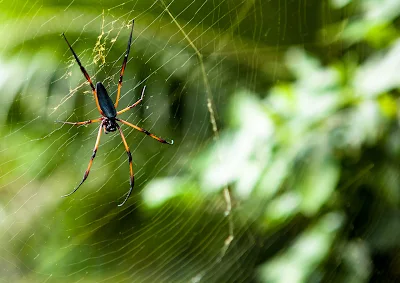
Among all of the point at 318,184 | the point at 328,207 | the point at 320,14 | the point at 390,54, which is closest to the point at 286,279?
the point at 328,207

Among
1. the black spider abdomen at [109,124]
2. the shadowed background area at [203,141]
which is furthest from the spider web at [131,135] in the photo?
the black spider abdomen at [109,124]

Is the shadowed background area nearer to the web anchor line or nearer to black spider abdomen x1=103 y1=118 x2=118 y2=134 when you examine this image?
the web anchor line

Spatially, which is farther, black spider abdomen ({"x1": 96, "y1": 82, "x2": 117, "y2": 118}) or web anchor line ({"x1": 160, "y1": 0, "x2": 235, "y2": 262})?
web anchor line ({"x1": 160, "y1": 0, "x2": 235, "y2": 262})

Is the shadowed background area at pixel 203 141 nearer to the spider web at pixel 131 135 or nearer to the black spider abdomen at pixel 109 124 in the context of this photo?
the spider web at pixel 131 135

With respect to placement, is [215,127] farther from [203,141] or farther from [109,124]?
[109,124]

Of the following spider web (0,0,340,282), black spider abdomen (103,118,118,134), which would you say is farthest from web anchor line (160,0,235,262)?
black spider abdomen (103,118,118,134)

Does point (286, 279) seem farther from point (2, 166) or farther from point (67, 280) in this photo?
point (2, 166)
